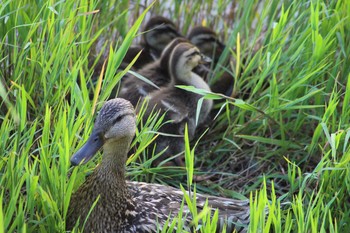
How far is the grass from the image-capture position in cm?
313

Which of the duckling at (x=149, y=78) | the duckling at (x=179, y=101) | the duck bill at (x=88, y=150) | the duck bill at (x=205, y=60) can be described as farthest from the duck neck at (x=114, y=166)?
the duck bill at (x=205, y=60)

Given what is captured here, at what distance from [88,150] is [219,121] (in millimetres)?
1409

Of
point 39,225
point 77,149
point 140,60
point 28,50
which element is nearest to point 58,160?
point 77,149

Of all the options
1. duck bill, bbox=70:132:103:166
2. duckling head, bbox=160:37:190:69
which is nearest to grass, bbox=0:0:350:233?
duck bill, bbox=70:132:103:166

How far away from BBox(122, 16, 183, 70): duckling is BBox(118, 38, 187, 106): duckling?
0.37 feet

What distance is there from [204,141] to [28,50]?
116cm

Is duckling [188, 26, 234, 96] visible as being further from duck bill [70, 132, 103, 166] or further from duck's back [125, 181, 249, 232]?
duck bill [70, 132, 103, 166]

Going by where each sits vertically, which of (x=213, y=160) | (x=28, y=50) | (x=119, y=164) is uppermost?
(x=28, y=50)

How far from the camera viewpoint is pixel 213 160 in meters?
4.25

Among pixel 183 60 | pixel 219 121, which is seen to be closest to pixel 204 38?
pixel 183 60

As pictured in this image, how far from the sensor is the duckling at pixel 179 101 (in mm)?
4207

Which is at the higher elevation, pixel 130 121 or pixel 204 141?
pixel 130 121

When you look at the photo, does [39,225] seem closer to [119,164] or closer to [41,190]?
[41,190]

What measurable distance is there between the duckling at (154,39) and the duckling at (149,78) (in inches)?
4.4
